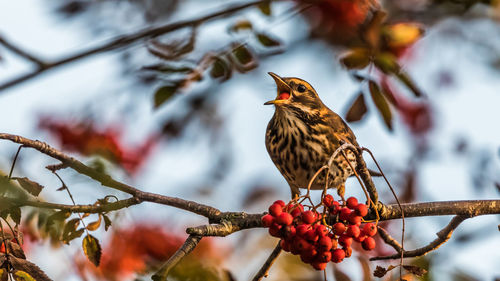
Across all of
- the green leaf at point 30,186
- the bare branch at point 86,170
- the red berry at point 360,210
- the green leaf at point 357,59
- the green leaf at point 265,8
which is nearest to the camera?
the green leaf at point 30,186

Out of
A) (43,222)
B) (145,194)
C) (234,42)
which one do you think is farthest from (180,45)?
(43,222)

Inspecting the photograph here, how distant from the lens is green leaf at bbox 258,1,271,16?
3017 mm

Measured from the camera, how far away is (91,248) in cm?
241

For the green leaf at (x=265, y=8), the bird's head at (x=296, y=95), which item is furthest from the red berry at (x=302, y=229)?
the bird's head at (x=296, y=95)

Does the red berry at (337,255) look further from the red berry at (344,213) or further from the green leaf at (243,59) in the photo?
the green leaf at (243,59)

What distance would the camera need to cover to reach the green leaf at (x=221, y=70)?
2.79m

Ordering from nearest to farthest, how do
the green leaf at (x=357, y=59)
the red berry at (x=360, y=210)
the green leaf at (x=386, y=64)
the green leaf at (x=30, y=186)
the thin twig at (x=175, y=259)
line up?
the thin twig at (x=175, y=259) → the green leaf at (x=30, y=186) → the red berry at (x=360, y=210) → the green leaf at (x=386, y=64) → the green leaf at (x=357, y=59)

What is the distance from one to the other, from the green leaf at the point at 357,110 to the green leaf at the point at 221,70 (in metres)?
0.59

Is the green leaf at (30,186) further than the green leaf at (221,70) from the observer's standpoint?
No

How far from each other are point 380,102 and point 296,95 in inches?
54.7

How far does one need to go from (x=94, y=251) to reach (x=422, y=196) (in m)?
4.31

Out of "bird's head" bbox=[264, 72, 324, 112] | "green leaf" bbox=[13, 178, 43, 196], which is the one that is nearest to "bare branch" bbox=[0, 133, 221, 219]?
"green leaf" bbox=[13, 178, 43, 196]

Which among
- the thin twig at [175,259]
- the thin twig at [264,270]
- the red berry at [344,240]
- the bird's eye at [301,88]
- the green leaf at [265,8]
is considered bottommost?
the thin twig at [264,270]

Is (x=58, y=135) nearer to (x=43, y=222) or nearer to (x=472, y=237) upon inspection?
(x=43, y=222)
